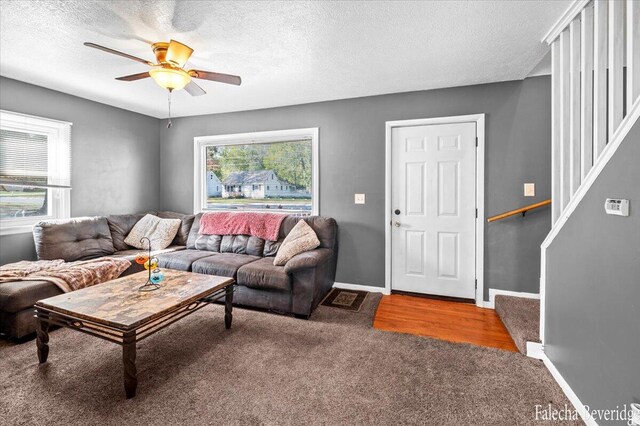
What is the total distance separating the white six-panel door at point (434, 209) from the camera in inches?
128

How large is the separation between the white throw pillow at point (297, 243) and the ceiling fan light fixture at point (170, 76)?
1795mm

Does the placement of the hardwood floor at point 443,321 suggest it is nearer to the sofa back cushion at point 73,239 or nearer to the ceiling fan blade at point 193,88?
the ceiling fan blade at point 193,88

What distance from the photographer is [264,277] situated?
111 inches

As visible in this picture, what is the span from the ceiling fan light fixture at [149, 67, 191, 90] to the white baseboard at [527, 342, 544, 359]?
335 centimetres

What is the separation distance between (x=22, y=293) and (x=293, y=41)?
2.91 meters

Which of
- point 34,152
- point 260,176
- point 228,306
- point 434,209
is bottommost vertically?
point 228,306

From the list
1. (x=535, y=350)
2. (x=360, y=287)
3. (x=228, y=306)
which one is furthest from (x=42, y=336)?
(x=535, y=350)

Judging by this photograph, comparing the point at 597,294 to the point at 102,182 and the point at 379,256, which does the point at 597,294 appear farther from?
the point at 102,182

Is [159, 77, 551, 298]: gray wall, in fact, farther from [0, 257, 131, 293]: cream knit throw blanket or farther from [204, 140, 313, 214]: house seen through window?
[0, 257, 131, 293]: cream knit throw blanket

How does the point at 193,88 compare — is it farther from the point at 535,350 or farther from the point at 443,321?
the point at 535,350

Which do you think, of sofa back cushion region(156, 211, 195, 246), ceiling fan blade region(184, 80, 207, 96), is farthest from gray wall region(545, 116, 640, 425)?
sofa back cushion region(156, 211, 195, 246)

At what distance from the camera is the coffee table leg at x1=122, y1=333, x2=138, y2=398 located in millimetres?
1658

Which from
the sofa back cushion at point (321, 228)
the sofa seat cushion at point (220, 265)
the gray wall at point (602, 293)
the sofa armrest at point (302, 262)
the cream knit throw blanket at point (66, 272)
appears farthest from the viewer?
the sofa back cushion at point (321, 228)

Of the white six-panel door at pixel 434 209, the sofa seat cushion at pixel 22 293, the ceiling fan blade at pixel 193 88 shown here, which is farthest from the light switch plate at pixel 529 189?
the sofa seat cushion at pixel 22 293
